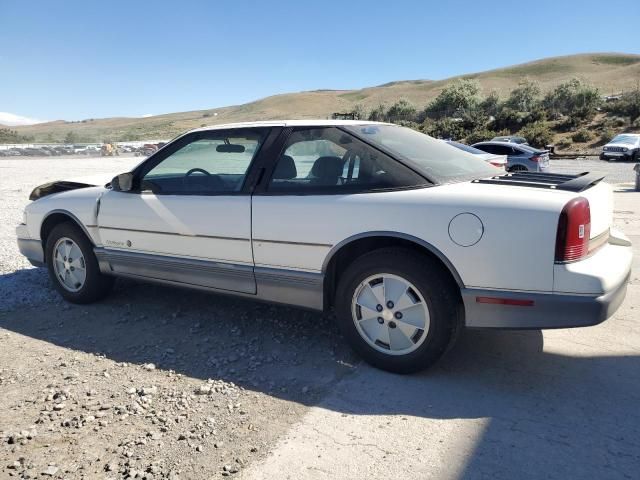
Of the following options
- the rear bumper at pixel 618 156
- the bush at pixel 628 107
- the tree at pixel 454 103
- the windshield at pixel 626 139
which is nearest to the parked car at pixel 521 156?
the rear bumper at pixel 618 156

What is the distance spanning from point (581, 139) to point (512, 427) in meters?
39.3

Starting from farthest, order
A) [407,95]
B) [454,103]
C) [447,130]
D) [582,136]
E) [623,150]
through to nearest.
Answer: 1. [407,95]
2. [454,103]
3. [447,130]
4. [582,136]
5. [623,150]

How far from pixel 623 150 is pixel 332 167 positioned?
2914 cm

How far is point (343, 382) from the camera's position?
328cm

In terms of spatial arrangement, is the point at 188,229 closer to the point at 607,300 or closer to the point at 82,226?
the point at 82,226

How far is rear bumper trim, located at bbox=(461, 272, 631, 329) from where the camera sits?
112 inches

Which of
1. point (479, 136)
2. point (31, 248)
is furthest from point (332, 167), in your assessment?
point (479, 136)

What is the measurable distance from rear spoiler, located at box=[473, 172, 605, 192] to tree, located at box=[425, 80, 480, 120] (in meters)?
64.1

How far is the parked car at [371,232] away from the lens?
291 cm

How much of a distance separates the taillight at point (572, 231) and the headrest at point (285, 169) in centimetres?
179

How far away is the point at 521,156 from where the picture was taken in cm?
1775

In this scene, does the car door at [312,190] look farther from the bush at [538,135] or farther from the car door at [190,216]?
the bush at [538,135]

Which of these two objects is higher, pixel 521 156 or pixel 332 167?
pixel 332 167

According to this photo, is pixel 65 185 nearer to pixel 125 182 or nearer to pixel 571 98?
pixel 125 182
